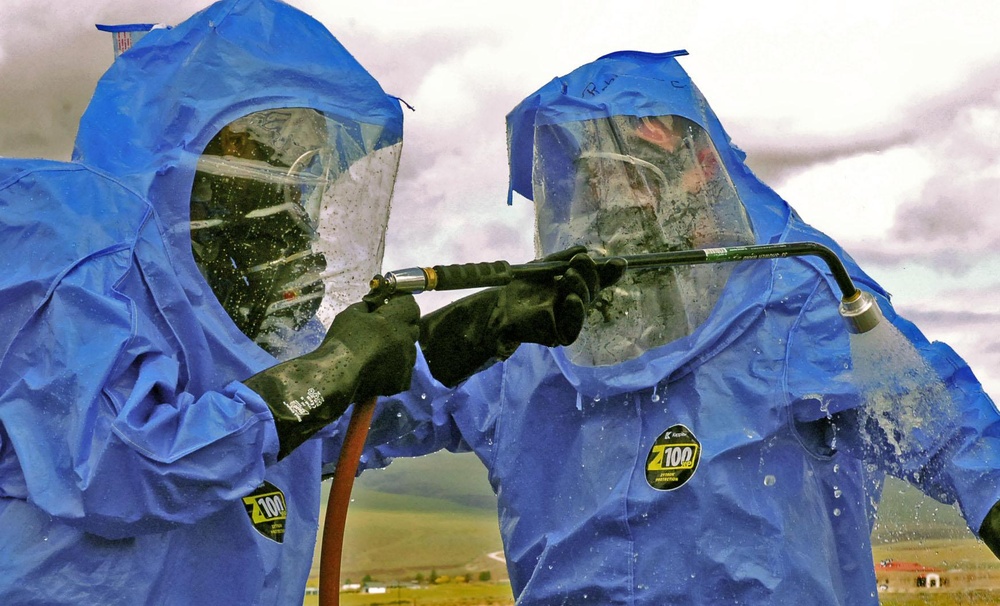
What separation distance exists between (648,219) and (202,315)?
3.74 ft

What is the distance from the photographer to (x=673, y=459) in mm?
2561

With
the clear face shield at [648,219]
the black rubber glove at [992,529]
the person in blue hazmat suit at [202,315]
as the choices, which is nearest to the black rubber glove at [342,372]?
the person in blue hazmat suit at [202,315]

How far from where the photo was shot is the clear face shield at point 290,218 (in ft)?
7.30

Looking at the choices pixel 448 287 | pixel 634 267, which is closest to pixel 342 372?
pixel 448 287

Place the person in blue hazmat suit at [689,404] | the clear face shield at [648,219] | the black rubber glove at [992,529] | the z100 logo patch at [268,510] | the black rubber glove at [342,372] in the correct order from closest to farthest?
the black rubber glove at [342,372]
the z100 logo patch at [268,510]
the black rubber glove at [992,529]
the person in blue hazmat suit at [689,404]
the clear face shield at [648,219]

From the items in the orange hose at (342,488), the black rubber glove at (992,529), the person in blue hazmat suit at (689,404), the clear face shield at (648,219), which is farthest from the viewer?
the clear face shield at (648,219)

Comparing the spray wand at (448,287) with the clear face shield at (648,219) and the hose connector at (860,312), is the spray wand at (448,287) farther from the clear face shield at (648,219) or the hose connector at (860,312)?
the clear face shield at (648,219)

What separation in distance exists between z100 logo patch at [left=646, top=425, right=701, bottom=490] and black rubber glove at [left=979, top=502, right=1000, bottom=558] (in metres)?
0.62

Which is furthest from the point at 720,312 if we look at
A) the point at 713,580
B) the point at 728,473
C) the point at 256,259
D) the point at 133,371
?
the point at 133,371

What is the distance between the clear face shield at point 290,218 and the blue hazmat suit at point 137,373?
68 millimetres

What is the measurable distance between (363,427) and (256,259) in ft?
1.47

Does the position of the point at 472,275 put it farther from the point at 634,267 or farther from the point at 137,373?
the point at 137,373

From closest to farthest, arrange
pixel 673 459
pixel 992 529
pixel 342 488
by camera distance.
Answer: pixel 342 488 < pixel 992 529 < pixel 673 459

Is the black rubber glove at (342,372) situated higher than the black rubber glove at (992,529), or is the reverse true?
the black rubber glove at (342,372)
